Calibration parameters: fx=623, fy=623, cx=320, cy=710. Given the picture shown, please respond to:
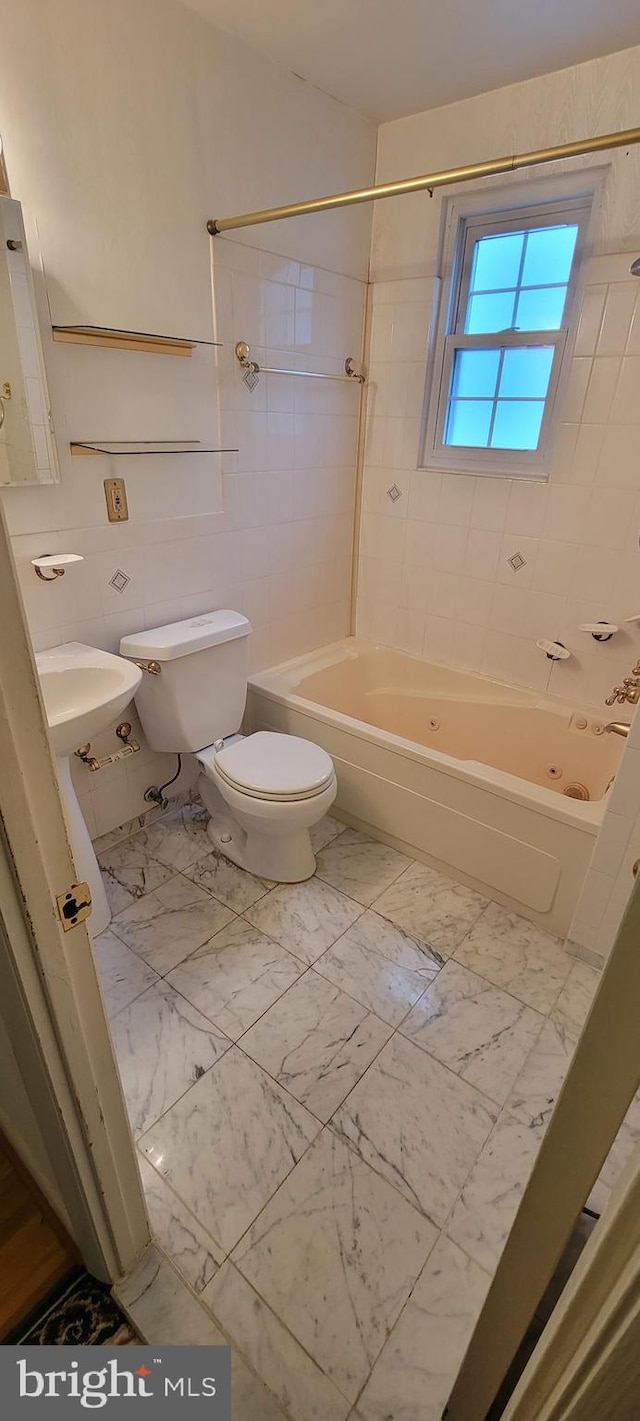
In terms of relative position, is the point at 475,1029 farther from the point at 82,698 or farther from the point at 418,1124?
the point at 82,698

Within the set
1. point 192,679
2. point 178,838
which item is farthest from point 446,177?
point 178,838

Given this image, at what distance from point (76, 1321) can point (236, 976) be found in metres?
0.74

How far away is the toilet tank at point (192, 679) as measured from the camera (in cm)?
187

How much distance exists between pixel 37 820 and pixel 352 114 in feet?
8.37

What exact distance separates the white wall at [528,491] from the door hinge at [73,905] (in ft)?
4.25

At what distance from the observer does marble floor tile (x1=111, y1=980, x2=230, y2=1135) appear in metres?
1.39

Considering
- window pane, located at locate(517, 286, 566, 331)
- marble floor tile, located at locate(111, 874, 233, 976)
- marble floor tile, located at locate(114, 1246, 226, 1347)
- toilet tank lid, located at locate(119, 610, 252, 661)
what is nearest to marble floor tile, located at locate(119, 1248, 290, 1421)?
marble floor tile, located at locate(114, 1246, 226, 1347)

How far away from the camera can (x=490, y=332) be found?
7.19ft

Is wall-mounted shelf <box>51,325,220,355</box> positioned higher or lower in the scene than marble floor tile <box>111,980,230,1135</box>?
higher

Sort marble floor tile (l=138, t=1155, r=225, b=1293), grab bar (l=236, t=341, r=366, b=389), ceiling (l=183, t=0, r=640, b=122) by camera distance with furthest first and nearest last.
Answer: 1. grab bar (l=236, t=341, r=366, b=389)
2. ceiling (l=183, t=0, r=640, b=122)
3. marble floor tile (l=138, t=1155, r=225, b=1293)

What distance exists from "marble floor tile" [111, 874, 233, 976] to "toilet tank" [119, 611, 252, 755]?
465mm

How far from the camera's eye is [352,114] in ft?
6.81

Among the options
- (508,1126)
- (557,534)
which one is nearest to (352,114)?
(557,534)

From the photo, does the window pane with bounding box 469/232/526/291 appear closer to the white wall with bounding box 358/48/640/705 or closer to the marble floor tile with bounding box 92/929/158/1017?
the white wall with bounding box 358/48/640/705
